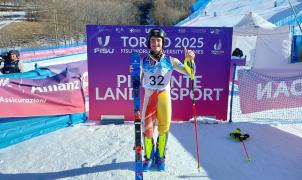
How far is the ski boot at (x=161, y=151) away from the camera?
4.43m

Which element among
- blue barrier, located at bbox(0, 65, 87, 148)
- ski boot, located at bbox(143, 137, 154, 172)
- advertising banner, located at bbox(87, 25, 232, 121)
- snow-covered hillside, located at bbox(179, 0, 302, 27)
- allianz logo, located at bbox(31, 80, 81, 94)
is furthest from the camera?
snow-covered hillside, located at bbox(179, 0, 302, 27)

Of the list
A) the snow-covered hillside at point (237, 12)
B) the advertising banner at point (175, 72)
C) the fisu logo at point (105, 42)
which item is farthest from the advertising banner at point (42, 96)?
the snow-covered hillside at point (237, 12)

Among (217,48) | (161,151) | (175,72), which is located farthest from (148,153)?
(217,48)

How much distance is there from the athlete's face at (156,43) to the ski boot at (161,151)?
1.13 m

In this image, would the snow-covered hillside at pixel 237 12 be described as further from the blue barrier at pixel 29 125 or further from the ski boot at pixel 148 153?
the ski boot at pixel 148 153

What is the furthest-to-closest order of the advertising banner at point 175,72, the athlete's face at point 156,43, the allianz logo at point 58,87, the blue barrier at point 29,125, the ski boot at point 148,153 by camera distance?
the advertising banner at point 175,72 < the allianz logo at point 58,87 < the blue barrier at point 29,125 < the ski boot at point 148,153 < the athlete's face at point 156,43

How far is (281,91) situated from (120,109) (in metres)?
3.11

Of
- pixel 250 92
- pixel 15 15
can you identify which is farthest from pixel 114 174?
pixel 15 15

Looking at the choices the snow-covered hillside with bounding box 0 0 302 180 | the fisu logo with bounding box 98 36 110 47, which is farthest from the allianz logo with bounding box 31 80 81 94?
the fisu logo with bounding box 98 36 110 47

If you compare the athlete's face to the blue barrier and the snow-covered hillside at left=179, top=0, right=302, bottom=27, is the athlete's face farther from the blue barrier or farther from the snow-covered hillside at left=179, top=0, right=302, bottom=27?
the snow-covered hillside at left=179, top=0, right=302, bottom=27

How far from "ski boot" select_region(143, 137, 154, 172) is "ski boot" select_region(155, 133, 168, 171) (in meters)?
0.07

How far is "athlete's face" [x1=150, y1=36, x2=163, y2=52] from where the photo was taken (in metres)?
4.21

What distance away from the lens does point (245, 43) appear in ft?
64.6

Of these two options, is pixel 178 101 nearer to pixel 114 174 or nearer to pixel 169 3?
pixel 114 174
